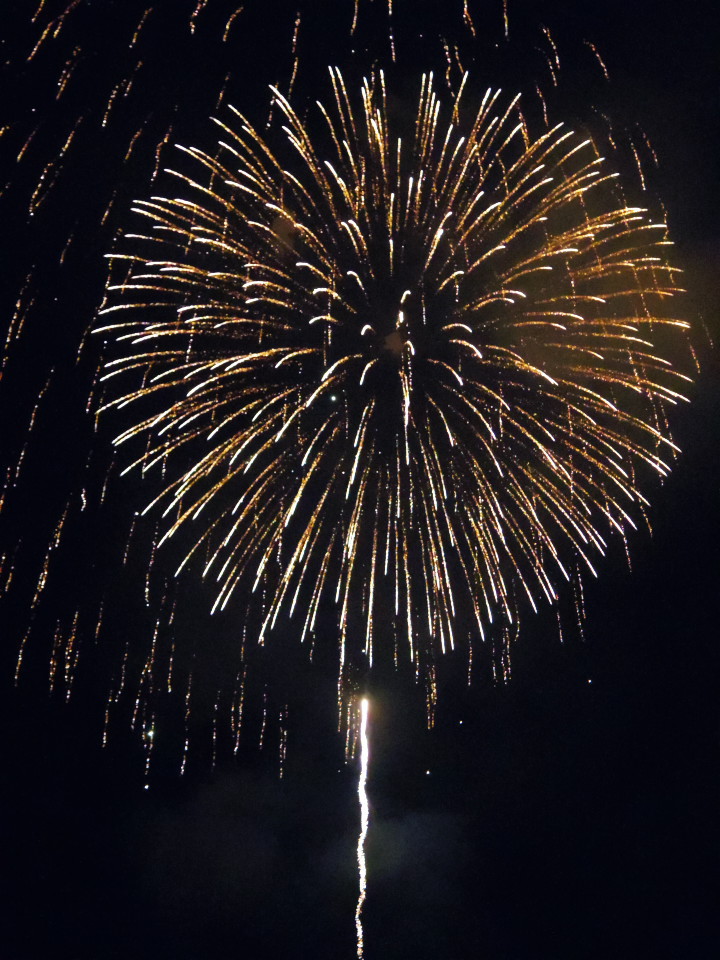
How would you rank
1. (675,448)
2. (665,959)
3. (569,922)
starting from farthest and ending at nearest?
(569,922) → (665,959) → (675,448)

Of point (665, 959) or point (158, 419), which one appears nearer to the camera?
point (158, 419)

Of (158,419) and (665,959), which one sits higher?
(158,419)

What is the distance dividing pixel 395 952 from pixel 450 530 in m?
79.8

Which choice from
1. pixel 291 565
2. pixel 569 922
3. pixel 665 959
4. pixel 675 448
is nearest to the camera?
pixel 675 448

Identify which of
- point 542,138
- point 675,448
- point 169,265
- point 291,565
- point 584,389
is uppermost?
point 542,138

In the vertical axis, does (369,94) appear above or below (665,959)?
above

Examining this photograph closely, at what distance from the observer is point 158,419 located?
13.1m

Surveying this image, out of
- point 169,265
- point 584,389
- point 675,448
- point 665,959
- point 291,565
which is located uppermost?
point 169,265

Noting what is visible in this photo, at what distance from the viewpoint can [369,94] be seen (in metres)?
13.2

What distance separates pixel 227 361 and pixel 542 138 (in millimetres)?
5472

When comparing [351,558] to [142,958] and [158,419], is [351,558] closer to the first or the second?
[158,419]

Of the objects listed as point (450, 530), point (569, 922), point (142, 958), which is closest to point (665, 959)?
point (569, 922)

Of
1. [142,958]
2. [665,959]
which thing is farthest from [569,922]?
[142,958]

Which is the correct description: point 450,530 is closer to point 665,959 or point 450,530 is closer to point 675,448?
point 675,448
